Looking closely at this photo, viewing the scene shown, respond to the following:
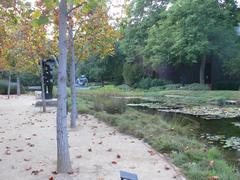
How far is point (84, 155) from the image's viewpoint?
721 centimetres

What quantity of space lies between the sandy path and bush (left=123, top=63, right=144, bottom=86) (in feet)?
94.4

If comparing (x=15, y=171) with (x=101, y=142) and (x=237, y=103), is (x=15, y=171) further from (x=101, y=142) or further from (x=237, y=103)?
(x=237, y=103)

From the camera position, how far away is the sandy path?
19.4ft

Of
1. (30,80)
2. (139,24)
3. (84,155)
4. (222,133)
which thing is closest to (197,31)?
(139,24)

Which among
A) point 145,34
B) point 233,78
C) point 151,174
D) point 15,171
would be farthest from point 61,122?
A: point 145,34

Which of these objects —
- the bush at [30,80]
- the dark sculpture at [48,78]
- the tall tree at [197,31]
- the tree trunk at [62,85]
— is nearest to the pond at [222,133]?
the tree trunk at [62,85]

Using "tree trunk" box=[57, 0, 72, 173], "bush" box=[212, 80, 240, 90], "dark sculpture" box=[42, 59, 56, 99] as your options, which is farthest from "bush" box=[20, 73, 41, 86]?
"tree trunk" box=[57, 0, 72, 173]

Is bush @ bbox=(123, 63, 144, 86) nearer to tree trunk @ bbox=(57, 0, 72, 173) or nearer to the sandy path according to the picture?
the sandy path

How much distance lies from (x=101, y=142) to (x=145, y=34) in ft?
106

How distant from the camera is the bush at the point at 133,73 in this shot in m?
39.8

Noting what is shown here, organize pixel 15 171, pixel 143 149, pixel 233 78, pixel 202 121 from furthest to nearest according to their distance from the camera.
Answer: pixel 233 78 → pixel 202 121 → pixel 143 149 → pixel 15 171

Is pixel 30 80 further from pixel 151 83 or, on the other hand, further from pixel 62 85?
pixel 62 85

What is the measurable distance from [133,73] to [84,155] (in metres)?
32.7

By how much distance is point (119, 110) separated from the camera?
14.3 meters
